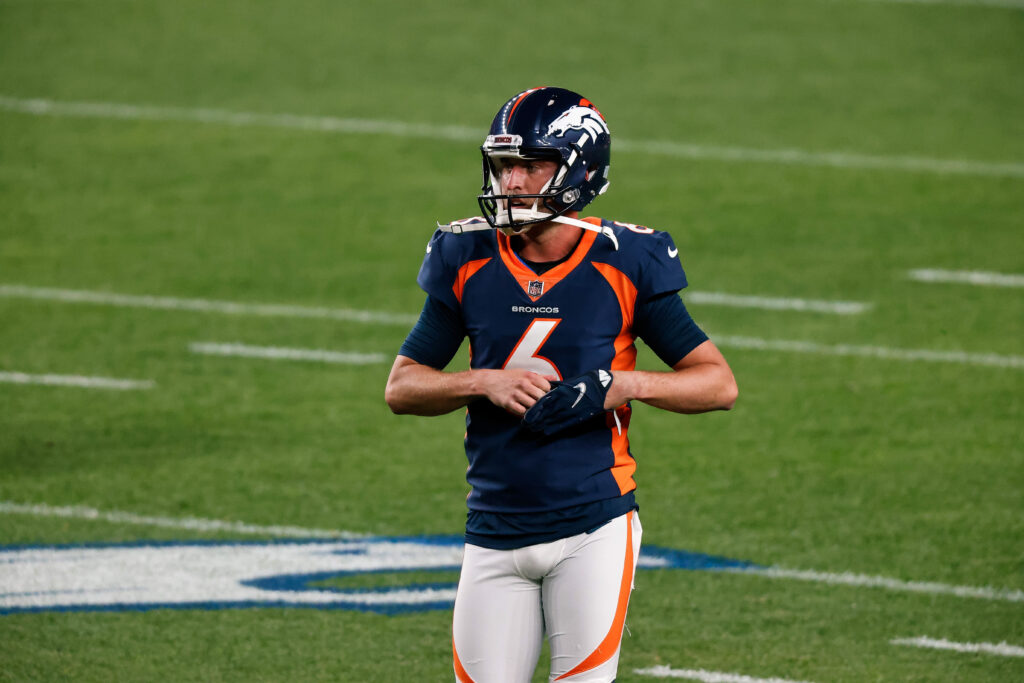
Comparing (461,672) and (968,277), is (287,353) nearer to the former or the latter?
(968,277)

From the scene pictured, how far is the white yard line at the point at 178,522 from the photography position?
23.8ft

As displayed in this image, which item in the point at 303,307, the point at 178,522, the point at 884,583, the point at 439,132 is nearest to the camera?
the point at 884,583

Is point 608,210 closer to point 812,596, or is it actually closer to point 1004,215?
point 1004,215

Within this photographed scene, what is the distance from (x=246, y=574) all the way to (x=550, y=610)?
289cm

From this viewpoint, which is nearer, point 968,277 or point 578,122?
point 578,122

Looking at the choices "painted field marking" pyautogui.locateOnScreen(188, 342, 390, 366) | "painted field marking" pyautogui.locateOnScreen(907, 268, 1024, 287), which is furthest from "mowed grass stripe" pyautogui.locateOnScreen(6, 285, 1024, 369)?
"painted field marking" pyautogui.locateOnScreen(907, 268, 1024, 287)

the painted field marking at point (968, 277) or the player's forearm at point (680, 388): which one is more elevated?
the player's forearm at point (680, 388)

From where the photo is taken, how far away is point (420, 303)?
417 inches

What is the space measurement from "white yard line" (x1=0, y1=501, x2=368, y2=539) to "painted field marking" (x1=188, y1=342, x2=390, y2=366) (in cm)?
232

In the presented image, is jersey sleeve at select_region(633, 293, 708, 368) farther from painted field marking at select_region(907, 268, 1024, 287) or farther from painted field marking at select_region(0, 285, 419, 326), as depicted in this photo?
painted field marking at select_region(907, 268, 1024, 287)

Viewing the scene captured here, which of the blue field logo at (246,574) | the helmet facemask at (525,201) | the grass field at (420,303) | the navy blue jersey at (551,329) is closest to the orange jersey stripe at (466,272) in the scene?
the navy blue jersey at (551,329)

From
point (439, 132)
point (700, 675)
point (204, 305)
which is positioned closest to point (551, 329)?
point (700, 675)

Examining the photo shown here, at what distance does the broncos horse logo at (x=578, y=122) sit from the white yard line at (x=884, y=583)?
9.87 ft

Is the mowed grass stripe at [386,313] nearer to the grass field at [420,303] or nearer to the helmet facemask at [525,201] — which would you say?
the grass field at [420,303]
